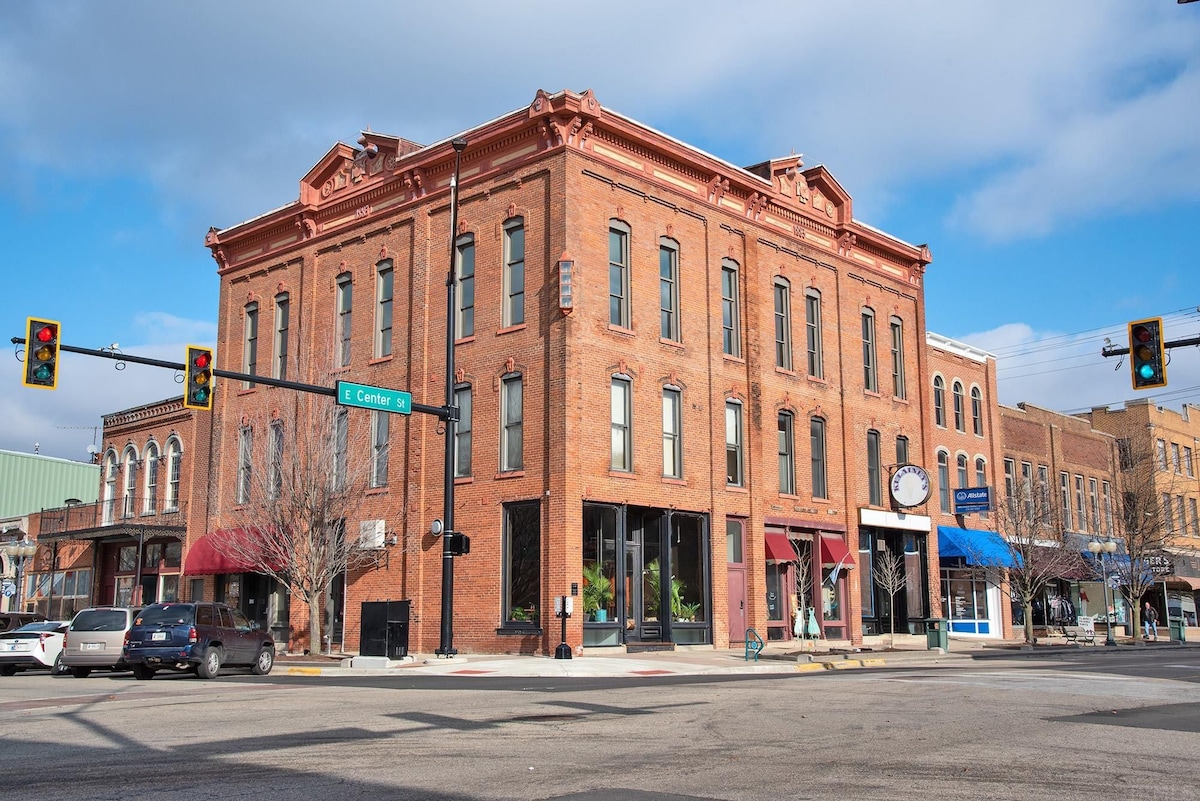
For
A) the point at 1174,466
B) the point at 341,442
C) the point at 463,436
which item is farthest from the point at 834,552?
the point at 1174,466

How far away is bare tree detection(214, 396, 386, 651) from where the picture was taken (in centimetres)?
3250

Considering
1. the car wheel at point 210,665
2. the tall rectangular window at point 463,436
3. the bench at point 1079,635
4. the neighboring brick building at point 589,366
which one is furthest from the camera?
the bench at point 1079,635

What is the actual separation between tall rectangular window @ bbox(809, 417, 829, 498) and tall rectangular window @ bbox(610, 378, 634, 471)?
29.5ft

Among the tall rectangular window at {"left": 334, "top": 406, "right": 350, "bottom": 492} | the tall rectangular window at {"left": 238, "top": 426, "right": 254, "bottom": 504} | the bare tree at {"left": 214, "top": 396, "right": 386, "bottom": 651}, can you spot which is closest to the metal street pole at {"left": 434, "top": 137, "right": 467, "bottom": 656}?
the bare tree at {"left": 214, "top": 396, "right": 386, "bottom": 651}

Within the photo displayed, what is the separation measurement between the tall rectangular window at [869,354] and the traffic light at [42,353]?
2874 cm

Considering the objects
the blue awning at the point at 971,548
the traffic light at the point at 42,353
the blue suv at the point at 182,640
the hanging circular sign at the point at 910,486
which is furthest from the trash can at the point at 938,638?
the traffic light at the point at 42,353

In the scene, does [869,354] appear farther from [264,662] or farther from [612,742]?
[612,742]

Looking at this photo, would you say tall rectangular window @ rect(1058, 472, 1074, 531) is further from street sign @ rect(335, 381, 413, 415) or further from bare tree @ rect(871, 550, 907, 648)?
street sign @ rect(335, 381, 413, 415)

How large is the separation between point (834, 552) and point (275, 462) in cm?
1805

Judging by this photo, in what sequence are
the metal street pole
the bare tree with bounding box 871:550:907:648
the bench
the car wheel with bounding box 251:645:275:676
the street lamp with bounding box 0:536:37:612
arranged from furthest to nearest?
1. the street lamp with bounding box 0:536:37:612
2. the bench
3. the bare tree with bounding box 871:550:907:648
4. the metal street pole
5. the car wheel with bounding box 251:645:275:676

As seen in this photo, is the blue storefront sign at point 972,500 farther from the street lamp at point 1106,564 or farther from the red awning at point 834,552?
the red awning at point 834,552

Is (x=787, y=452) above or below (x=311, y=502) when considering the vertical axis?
above

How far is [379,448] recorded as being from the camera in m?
35.4

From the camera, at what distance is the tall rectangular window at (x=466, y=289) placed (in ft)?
111
